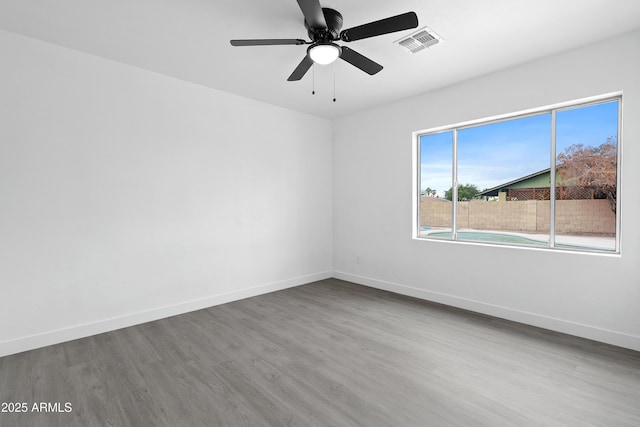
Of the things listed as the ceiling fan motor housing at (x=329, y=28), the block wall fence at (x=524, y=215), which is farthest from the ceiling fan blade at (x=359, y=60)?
the block wall fence at (x=524, y=215)

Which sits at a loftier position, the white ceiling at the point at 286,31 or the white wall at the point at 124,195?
the white ceiling at the point at 286,31

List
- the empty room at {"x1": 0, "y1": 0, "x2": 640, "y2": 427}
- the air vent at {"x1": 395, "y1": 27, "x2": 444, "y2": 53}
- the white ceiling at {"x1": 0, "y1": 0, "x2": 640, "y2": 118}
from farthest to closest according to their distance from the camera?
the air vent at {"x1": 395, "y1": 27, "x2": 444, "y2": 53} → the white ceiling at {"x1": 0, "y1": 0, "x2": 640, "y2": 118} → the empty room at {"x1": 0, "y1": 0, "x2": 640, "y2": 427}

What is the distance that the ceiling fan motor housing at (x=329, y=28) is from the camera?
2195 mm

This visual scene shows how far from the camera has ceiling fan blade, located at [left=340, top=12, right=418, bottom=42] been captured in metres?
1.92

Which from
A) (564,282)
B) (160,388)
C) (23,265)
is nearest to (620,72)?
(564,282)

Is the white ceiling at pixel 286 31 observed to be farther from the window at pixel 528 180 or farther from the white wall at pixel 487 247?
the window at pixel 528 180

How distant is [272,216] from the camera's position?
15.0 ft

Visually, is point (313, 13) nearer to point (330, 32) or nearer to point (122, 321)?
point (330, 32)

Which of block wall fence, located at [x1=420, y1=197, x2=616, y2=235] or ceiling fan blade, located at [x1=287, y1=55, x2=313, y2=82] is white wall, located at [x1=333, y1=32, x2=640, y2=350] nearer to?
block wall fence, located at [x1=420, y1=197, x2=616, y2=235]

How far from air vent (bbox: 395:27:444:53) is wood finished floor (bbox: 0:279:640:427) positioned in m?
2.82

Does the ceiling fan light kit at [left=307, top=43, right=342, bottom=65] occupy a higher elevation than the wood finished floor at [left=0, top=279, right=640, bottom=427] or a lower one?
higher

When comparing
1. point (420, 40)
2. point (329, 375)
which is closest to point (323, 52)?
point (420, 40)

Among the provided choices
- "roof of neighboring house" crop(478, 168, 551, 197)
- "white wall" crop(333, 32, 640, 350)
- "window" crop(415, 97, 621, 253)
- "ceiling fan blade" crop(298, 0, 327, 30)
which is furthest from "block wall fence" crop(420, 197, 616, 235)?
"ceiling fan blade" crop(298, 0, 327, 30)

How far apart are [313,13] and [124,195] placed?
2717 mm
